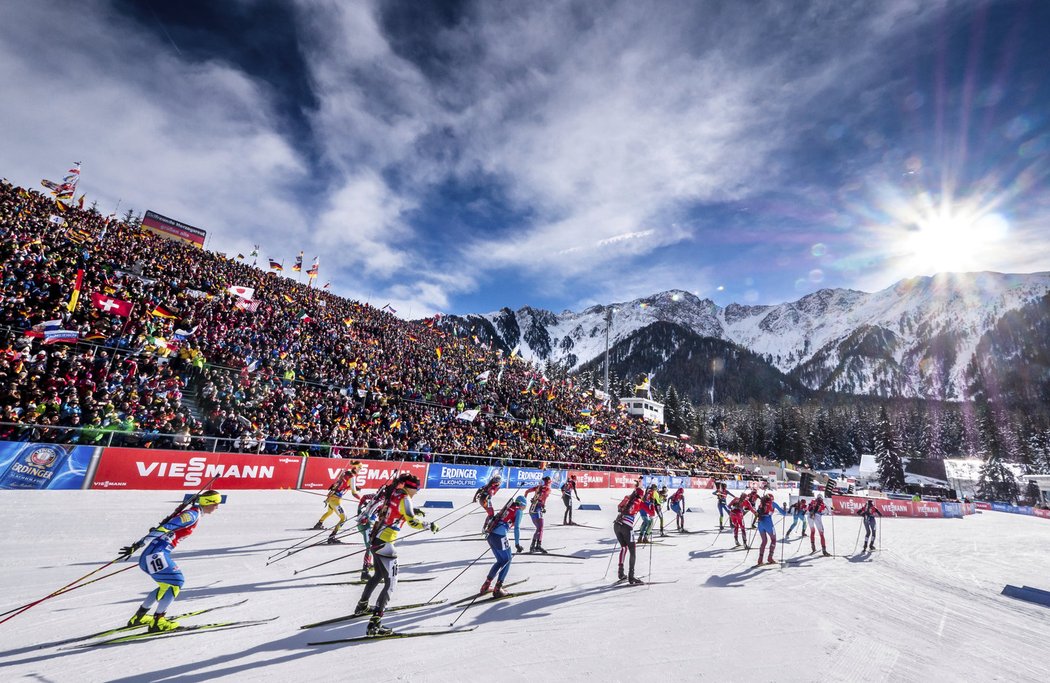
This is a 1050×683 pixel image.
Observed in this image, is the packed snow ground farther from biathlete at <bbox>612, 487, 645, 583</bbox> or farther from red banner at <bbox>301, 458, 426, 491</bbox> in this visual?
red banner at <bbox>301, 458, 426, 491</bbox>

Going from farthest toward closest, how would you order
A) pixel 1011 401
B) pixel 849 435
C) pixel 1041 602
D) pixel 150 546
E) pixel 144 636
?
pixel 1011 401
pixel 849 435
pixel 1041 602
pixel 150 546
pixel 144 636

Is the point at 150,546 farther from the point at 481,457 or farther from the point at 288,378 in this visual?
the point at 481,457

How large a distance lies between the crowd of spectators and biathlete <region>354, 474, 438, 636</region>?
12.8 m

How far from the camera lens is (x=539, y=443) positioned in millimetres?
32625

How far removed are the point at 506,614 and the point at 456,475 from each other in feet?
56.1

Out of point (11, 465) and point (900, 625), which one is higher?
point (11, 465)

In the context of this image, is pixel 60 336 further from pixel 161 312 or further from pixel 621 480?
pixel 621 480

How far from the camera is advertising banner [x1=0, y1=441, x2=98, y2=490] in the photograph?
39.9ft

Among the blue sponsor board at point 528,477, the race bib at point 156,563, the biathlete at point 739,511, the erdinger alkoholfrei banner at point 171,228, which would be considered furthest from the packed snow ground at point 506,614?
the erdinger alkoholfrei banner at point 171,228

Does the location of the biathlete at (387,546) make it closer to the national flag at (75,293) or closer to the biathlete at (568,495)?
the biathlete at (568,495)

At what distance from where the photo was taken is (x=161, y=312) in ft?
61.4

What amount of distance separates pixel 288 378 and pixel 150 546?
17466 mm

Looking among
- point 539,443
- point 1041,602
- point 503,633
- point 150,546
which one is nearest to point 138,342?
point 150,546

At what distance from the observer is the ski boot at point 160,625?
5.64 m
